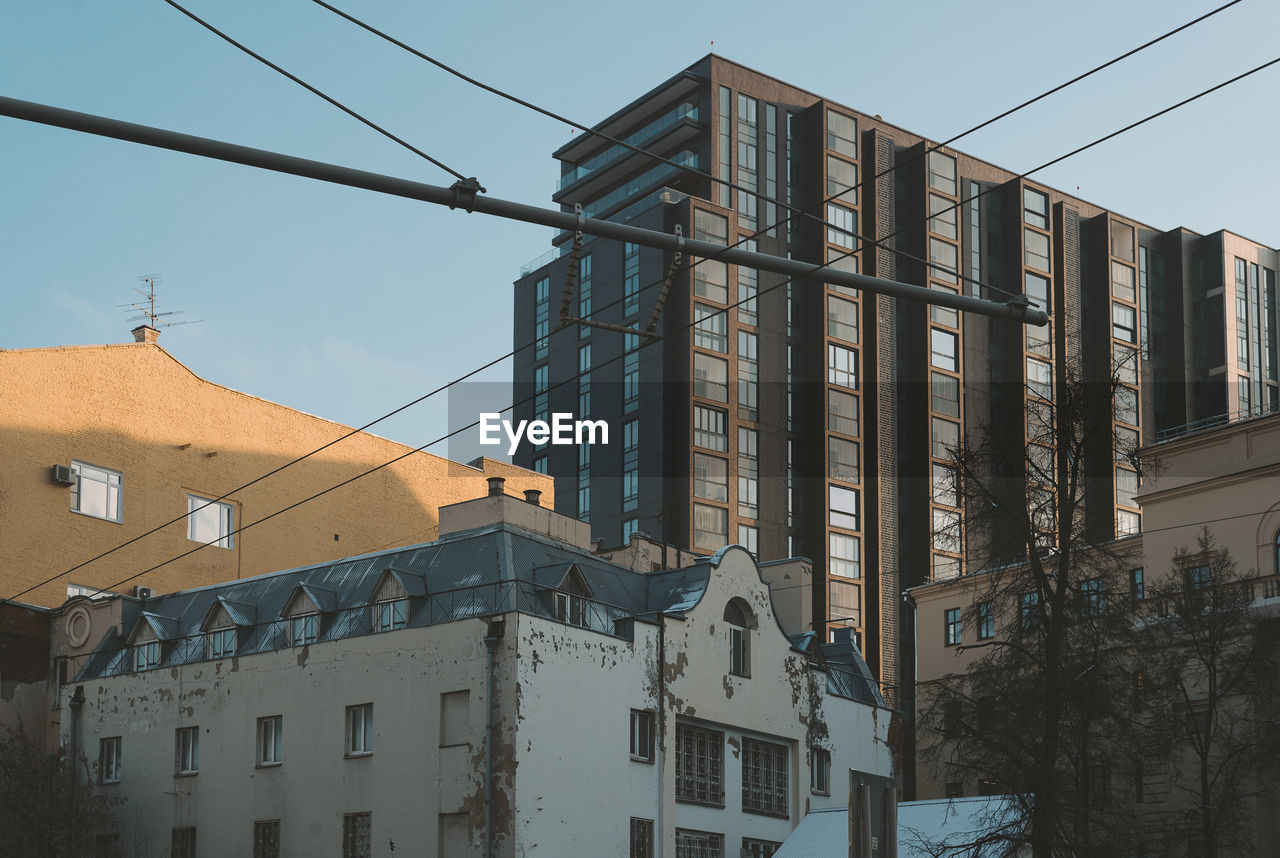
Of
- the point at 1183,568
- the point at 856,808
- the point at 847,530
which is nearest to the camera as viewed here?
the point at 856,808

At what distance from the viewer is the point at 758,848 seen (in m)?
44.7

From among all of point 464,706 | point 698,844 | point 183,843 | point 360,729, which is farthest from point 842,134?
point 183,843

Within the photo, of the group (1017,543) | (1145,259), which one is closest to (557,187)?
(1145,259)

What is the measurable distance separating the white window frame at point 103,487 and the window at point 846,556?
5159 cm

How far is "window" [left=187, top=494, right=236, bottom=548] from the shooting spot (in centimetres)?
5475

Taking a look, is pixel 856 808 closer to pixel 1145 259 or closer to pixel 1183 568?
pixel 1183 568

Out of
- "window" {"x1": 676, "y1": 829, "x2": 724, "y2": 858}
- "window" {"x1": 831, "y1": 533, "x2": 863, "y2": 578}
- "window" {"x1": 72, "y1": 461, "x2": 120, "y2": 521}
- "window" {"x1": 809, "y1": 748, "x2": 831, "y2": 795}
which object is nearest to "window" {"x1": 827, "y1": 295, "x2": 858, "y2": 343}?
"window" {"x1": 831, "y1": 533, "x2": 863, "y2": 578}

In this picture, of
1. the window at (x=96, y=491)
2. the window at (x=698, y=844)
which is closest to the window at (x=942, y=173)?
the window at (x=96, y=491)

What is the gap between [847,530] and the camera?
318ft

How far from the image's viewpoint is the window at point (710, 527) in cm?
9125

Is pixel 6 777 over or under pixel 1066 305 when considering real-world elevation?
under

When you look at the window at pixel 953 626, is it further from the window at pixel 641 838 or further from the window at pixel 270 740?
the window at pixel 270 740

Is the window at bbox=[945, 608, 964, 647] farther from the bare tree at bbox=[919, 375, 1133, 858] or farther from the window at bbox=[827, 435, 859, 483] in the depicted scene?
the bare tree at bbox=[919, 375, 1133, 858]

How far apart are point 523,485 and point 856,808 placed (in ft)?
182
